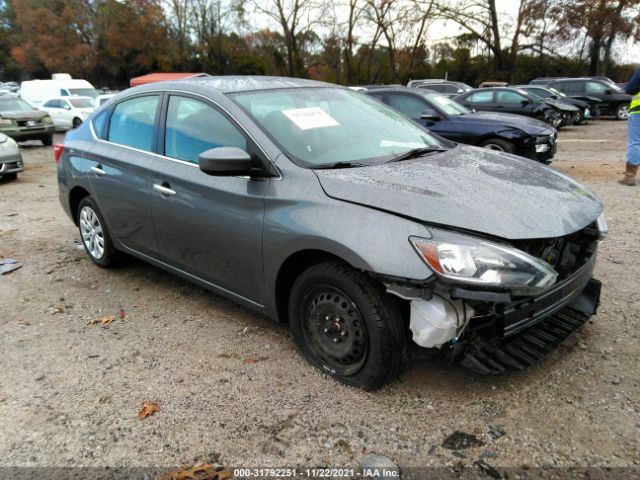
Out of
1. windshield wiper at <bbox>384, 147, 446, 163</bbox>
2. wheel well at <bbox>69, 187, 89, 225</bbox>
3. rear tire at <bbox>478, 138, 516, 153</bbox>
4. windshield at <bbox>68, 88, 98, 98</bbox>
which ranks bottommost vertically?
wheel well at <bbox>69, 187, 89, 225</bbox>

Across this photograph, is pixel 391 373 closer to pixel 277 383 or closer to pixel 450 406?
pixel 450 406

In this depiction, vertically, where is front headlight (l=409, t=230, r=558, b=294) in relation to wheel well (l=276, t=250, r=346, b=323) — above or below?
above

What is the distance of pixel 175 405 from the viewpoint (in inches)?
110

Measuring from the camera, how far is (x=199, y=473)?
7.55 ft

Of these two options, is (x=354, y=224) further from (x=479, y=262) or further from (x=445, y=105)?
(x=445, y=105)

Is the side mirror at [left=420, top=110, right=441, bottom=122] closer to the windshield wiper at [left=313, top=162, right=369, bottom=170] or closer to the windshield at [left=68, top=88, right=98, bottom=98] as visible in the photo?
the windshield wiper at [left=313, top=162, right=369, bottom=170]

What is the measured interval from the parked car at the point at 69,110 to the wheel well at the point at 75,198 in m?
15.2

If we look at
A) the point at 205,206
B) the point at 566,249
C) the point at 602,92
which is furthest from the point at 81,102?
the point at 602,92

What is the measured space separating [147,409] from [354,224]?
4.91 feet

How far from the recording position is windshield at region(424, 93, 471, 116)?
30.3 feet

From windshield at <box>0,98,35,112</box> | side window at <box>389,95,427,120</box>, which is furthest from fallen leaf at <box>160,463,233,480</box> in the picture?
windshield at <box>0,98,35,112</box>

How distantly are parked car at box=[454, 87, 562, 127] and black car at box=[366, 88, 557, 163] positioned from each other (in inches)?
254

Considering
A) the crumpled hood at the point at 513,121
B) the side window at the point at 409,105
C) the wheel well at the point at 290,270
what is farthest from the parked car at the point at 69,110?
the wheel well at the point at 290,270

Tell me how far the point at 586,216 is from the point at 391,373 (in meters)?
1.38
